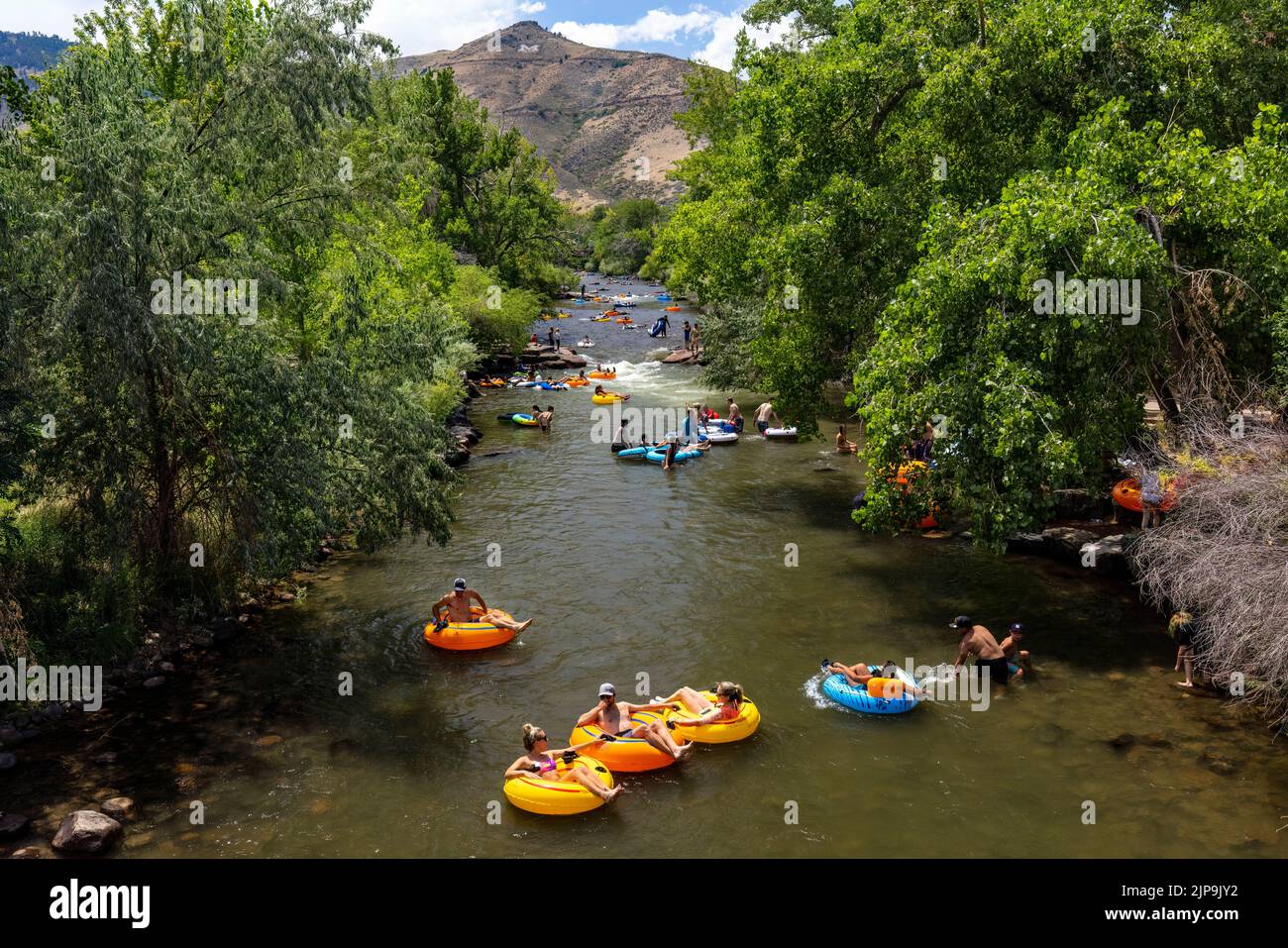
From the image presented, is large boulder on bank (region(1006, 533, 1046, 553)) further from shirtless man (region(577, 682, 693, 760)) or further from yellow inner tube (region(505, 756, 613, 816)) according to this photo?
yellow inner tube (region(505, 756, 613, 816))

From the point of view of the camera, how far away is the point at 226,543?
1602cm

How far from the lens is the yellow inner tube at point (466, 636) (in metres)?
16.2

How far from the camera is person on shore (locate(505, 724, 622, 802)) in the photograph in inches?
464

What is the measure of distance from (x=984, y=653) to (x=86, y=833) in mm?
13036

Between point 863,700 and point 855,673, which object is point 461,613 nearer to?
point 855,673

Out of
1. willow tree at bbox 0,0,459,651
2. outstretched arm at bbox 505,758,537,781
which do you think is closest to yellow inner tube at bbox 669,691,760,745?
outstretched arm at bbox 505,758,537,781

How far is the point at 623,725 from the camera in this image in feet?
42.6

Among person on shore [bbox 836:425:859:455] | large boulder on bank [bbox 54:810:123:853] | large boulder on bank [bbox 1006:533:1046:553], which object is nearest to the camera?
large boulder on bank [bbox 54:810:123:853]

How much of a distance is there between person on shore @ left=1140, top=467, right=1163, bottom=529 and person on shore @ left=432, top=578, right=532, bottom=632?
1185 centimetres

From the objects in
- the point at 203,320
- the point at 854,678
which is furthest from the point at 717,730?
the point at 203,320

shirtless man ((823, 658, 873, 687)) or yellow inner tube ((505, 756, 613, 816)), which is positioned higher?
shirtless man ((823, 658, 873, 687))

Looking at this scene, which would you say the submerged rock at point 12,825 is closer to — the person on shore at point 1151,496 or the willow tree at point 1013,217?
the willow tree at point 1013,217

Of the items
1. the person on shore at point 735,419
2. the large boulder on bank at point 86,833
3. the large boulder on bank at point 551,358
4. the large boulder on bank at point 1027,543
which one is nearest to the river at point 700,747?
the large boulder on bank at point 86,833

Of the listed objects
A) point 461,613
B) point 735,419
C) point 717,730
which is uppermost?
point 735,419
